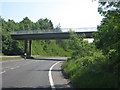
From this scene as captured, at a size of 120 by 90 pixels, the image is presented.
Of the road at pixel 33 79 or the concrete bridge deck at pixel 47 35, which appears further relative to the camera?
the concrete bridge deck at pixel 47 35

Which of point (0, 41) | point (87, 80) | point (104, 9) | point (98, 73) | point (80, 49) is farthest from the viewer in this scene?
point (0, 41)

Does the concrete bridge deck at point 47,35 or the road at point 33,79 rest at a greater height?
the concrete bridge deck at point 47,35

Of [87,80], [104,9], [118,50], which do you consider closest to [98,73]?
[87,80]

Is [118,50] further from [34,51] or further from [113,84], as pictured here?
[34,51]

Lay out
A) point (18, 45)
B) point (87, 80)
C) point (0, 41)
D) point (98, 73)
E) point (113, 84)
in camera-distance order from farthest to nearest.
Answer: point (18, 45)
point (0, 41)
point (98, 73)
point (87, 80)
point (113, 84)

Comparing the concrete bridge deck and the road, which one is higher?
the concrete bridge deck

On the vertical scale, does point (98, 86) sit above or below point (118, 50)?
below

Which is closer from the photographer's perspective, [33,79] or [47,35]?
[33,79]

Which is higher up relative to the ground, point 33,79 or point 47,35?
point 47,35

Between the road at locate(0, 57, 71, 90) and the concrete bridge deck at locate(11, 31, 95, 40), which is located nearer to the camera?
the road at locate(0, 57, 71, 90)

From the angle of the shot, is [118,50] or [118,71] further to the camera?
[118,50]

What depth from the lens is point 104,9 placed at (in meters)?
11.4

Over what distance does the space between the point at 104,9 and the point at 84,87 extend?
4855 mm

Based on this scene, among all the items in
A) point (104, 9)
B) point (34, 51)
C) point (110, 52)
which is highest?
point (104, 9)
